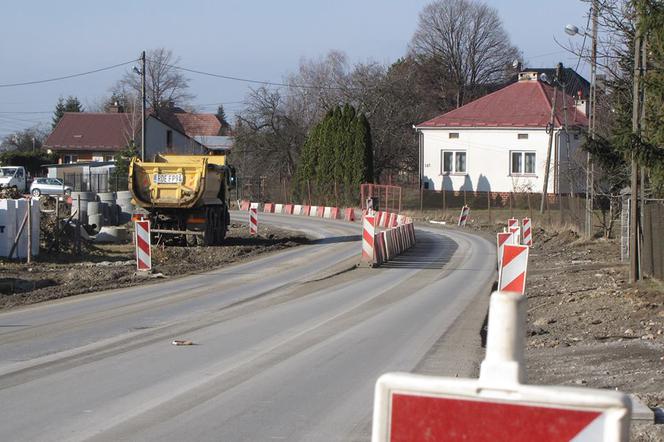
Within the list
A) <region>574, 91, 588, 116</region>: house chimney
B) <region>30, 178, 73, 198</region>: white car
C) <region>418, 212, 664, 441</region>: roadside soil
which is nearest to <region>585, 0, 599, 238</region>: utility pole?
<region>418, 212, 664, 441</region>: roadside soil

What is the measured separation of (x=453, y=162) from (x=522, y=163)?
4.77m

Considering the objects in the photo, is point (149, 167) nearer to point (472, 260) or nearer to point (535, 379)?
point (472, 260)

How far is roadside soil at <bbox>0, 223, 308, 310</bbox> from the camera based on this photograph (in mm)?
20016

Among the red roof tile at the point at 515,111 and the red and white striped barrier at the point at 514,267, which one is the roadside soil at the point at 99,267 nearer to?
the red and white striped barrier at the point at 514,267

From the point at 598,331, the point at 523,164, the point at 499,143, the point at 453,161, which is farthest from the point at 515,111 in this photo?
the point at 598,331

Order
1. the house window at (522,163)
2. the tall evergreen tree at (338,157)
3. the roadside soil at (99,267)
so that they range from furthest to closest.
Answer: the tall evergreen tree at (338,157) < the house window at (522,163) < the roadside soil at (99,267)

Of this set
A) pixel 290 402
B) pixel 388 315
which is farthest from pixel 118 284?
pixel 290 402

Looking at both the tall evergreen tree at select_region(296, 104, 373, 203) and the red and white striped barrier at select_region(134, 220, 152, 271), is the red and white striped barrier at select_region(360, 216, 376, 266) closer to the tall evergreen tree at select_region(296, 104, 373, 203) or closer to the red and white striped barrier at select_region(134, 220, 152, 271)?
the red and white striped barrier at select_region(134, 220, 152, 271)

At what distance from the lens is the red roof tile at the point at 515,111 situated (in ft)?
197

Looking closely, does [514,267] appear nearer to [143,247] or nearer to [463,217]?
[143,247]

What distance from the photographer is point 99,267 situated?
2434 centimetres

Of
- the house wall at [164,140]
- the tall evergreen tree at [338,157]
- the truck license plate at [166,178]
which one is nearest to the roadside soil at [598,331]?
the truck license plate at [166,178]

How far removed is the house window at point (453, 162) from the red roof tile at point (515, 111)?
6.25 ft

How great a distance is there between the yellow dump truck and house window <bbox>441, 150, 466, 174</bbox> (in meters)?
32.0
